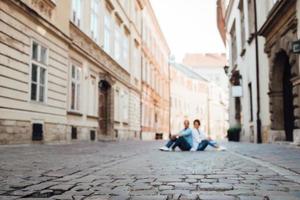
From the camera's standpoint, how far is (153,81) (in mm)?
45969

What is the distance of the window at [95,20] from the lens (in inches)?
835

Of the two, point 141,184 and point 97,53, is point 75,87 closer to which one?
point 97,53

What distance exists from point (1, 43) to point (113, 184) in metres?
8.19

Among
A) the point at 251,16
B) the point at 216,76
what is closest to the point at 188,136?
the point at 251,16

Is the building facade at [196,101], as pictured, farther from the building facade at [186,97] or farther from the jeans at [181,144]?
the jeans at [181,144]

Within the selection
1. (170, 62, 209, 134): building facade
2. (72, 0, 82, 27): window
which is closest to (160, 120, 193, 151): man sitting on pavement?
(72, 0, 82, 27): window

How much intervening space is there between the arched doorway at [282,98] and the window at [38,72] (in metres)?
8.89

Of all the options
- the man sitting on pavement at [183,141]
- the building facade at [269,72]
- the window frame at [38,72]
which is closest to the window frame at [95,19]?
the window frame at [38,72]

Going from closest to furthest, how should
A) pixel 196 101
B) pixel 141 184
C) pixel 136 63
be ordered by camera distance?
pixel 141 184 < pixel 136 63 < pixel 196 101

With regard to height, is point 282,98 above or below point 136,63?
below

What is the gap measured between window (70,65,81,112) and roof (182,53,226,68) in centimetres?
7783

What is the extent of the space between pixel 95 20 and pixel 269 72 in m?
9.28

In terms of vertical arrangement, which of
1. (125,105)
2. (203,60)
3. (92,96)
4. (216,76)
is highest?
(203,60)

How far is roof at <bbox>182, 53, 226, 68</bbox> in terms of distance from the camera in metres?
96.1
